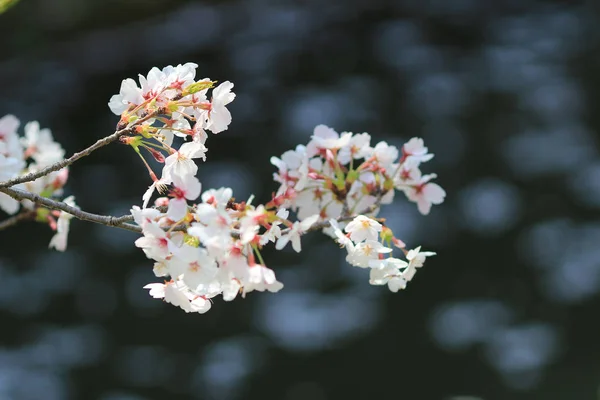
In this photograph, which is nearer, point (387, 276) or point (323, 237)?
point (387, 276)

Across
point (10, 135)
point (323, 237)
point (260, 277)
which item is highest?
point (323, 237)

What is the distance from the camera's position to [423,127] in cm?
353

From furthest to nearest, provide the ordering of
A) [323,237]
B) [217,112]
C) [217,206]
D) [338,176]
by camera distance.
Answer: [323,237] → [338,176] → [217,112] → [217,206]

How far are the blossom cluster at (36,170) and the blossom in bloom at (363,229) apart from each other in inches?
15.8

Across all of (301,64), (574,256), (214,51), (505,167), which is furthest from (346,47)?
(574,256)

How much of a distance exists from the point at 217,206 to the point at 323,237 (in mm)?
2474

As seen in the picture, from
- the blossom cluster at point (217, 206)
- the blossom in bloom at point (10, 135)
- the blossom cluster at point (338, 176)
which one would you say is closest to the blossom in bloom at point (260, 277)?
the blossom cluster at point (217, 206)

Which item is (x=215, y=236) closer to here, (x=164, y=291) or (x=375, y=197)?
(x=164, y=291)

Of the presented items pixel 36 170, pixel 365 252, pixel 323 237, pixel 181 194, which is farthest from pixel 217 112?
pixel 323 237

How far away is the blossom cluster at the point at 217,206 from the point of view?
71 cm

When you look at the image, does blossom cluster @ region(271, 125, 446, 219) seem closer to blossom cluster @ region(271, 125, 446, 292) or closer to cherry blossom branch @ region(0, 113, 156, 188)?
blossom cluster @ region(271, 125, 446, 292)

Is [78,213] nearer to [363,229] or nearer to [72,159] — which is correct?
[72,159]

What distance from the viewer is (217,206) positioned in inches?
27.6

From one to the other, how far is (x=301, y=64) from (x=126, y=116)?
3172 millimetres
